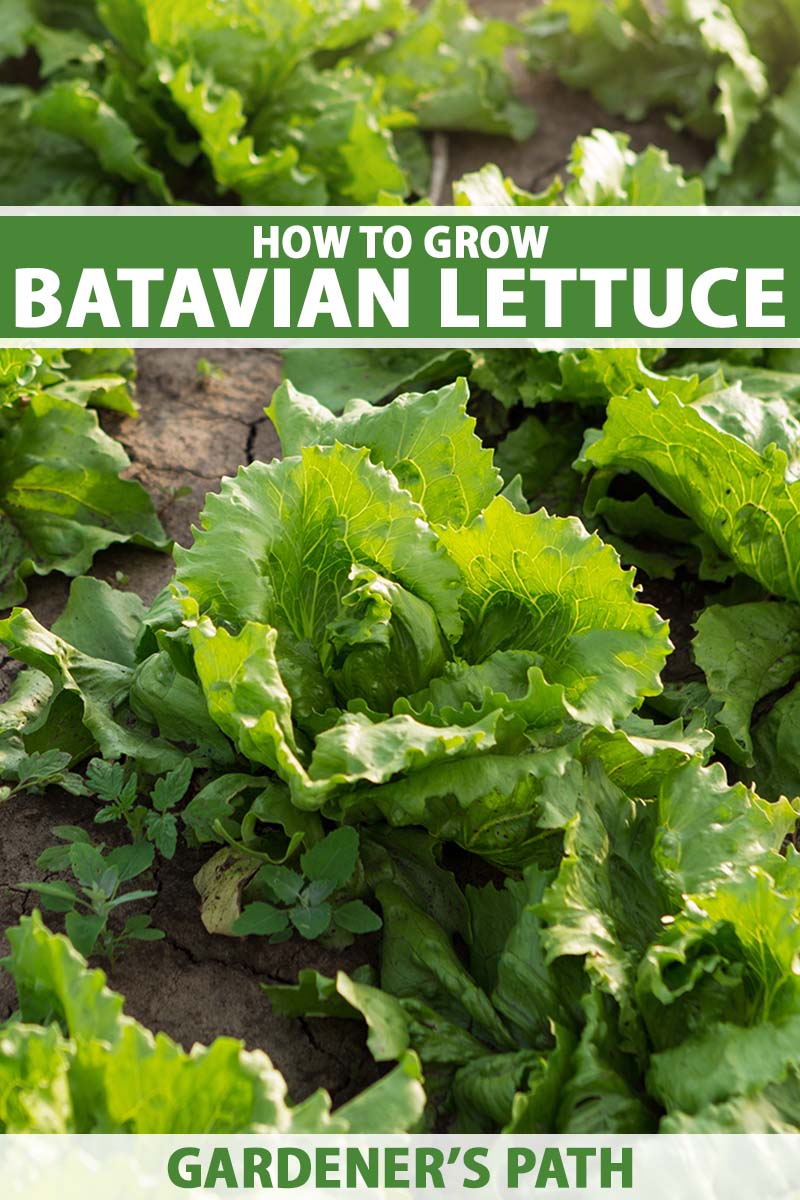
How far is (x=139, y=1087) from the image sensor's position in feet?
6.15

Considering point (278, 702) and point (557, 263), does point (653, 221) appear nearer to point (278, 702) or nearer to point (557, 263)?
point (557, 263)

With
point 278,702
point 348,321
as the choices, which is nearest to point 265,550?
point 278,702

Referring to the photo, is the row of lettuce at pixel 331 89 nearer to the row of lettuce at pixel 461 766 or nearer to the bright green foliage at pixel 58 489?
the bright green foliage at pixel 58 489

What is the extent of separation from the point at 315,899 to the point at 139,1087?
610 millimetres

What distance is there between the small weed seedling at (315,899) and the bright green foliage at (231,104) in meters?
2.54

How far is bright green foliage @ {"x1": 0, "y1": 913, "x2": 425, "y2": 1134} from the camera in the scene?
6.06 ft

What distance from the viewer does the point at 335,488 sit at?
2514 mm

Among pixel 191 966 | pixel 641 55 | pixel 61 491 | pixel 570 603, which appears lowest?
pixel 191 966

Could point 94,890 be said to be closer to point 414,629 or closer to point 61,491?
point 414,629

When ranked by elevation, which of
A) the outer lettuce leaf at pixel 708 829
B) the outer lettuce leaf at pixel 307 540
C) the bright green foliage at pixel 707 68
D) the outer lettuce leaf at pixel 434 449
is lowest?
the outer lettuce leaf at pixel 708 829

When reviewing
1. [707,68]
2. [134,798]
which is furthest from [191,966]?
[707,68]

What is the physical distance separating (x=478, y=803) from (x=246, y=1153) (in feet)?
2.58

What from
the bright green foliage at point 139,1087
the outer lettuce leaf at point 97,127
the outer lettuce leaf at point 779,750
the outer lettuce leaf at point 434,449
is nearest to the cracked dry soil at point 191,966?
the bright green foliage at point 139,1087

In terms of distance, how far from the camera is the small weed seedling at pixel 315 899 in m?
2.42
